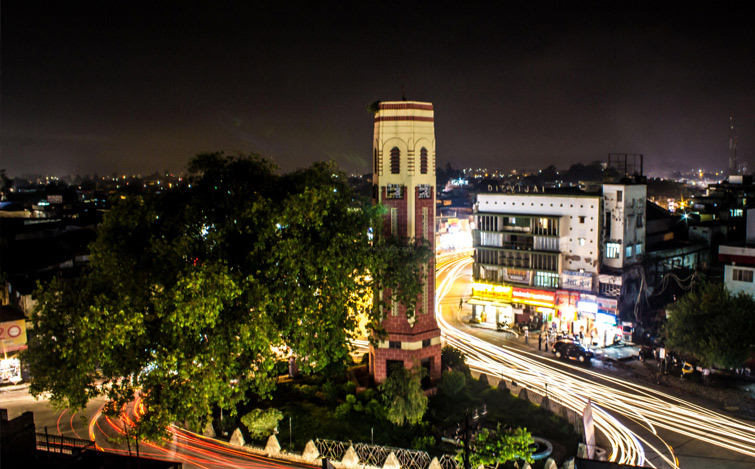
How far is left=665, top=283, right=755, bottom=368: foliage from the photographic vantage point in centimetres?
3778

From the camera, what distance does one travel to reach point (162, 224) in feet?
87.5

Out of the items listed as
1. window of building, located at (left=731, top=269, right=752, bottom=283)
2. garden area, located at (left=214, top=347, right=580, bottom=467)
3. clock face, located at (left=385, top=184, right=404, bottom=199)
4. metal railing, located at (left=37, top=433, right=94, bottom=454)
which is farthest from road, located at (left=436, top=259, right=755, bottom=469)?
metal railing, located at (left=37, top=433, right=94, bottom=454)

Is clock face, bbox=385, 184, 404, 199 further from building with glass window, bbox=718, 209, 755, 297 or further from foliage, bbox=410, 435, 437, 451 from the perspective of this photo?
building with glass window, bbox=718, 209, 755, 297

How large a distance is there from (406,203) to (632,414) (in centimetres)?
1653

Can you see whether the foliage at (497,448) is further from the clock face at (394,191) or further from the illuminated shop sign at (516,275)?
the illuminated shop sign at (516,275)

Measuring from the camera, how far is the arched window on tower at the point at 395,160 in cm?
3328

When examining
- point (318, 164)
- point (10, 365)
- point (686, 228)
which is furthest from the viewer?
point (686, 228)

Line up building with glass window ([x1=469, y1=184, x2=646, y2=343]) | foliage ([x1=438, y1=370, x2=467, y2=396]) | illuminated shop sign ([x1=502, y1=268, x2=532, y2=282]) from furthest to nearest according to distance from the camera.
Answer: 1. illuminated shop sign ([x1=502, y1=268, x2=532, y2=282])
2. building with glass window ([x1=469, y1=184, x2=646, y2=343])
3. foliage ([x1=438, y1=370, x2=467, y2=396])

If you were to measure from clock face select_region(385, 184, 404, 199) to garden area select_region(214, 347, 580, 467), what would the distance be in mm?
9171

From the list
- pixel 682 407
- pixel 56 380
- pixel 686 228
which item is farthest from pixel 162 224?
pixel 686 228

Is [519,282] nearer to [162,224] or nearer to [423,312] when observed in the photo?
[423,312]

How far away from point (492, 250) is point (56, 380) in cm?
3823

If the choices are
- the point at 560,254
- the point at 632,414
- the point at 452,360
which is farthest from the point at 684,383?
the point at 560,254

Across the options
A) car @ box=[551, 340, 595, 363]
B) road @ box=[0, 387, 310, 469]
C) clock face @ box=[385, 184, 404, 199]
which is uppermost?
clock face @ box=[385, 184, 404, 199]
